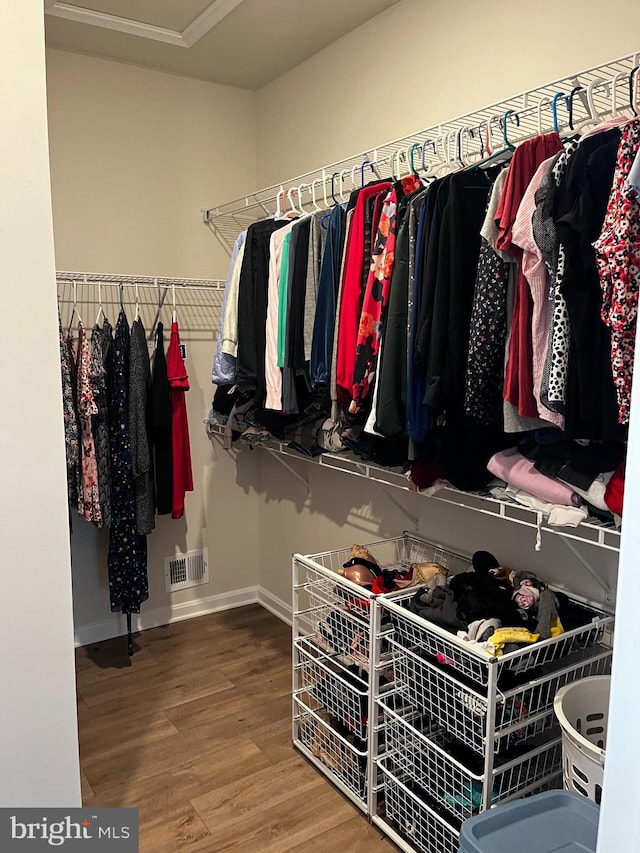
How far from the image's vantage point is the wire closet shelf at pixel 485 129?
1.73 m

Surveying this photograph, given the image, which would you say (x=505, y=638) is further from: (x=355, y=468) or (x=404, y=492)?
(x=355, y=468)

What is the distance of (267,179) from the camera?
354 centimetres

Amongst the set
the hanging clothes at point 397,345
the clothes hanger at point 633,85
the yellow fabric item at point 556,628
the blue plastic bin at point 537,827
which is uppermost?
the clothes hanger at point 633,85

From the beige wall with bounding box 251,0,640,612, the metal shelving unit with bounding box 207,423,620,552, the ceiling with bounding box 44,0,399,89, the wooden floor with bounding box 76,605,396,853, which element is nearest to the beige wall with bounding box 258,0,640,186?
the beige wall with bounding box 251,0,640,612

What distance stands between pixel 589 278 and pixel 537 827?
118cm

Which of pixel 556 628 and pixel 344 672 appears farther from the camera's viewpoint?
pixel 344 672

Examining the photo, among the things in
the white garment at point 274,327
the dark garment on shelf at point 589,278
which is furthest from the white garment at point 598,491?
the white garment at point 274,327

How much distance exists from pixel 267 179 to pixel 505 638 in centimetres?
265

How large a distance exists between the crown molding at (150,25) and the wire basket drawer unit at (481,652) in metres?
2.36

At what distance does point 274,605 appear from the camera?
3.70m

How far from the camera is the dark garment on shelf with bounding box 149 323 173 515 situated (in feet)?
10.0

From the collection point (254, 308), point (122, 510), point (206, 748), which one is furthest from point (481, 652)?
point (122, 510)

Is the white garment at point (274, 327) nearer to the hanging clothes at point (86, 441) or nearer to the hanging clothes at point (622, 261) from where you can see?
the hanging clothes at point (86, 441)

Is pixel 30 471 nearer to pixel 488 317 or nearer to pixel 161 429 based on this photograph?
pixel 488 317
